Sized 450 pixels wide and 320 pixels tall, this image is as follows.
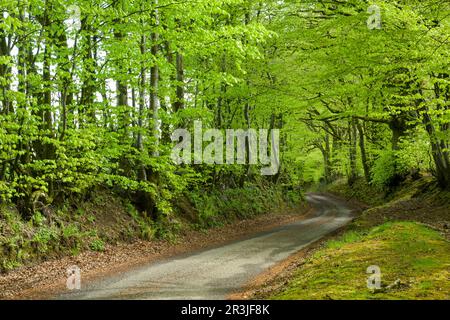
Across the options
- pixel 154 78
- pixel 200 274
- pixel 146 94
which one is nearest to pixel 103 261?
pixel 200 274

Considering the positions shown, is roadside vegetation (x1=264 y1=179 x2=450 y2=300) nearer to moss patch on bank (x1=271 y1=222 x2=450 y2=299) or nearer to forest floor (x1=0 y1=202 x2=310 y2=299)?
moss patch on bank (x1=271 y1=222 x2=450 y2=299)

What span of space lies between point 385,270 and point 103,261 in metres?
8.21

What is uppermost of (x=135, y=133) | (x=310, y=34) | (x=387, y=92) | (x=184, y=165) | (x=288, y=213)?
(x=310, y=34)

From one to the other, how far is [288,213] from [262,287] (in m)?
20.1

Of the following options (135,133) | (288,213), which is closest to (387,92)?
(135,133)

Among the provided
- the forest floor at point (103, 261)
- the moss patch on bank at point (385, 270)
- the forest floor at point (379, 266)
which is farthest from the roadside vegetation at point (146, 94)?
the moss patch on bank at point (385, 270)

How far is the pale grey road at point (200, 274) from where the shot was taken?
863 cm

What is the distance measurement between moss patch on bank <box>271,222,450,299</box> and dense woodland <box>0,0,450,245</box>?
5909 millimetres

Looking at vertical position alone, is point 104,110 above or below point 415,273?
above

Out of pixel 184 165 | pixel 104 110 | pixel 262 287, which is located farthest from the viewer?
pixel 184 165

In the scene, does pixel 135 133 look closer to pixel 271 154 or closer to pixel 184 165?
pixel 184 165

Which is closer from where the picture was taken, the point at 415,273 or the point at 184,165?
the point at 415,273

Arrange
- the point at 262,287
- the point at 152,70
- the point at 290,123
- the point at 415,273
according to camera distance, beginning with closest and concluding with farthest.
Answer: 1. the point at 415,273
2. the point at 262,287
3. the point at 152,70
4. the point at 290,123

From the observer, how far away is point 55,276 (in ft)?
33.2
